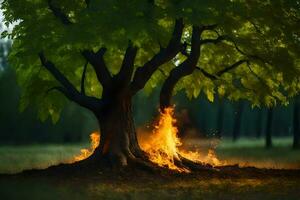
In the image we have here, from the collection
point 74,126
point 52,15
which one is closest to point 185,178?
point 52,15

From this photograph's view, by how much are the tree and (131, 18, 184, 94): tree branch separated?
44mm

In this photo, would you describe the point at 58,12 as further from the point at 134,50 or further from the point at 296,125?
the point at 296,125

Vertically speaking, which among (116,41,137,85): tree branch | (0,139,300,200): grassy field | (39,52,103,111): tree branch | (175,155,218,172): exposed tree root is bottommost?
(0,139,300,200): grassy field

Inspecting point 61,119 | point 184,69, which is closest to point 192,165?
point 184,69

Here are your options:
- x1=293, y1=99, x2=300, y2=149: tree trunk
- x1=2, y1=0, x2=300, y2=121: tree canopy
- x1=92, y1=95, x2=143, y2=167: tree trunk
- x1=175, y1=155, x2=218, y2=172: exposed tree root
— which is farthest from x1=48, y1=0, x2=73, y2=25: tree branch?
x1=293, y1=99, x2=300, y2=149: tree trunk

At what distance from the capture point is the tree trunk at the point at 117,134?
87.6ft

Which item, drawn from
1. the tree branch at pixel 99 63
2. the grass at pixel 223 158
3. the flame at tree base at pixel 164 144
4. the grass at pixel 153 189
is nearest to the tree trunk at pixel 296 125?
the grass at pixel 223 158

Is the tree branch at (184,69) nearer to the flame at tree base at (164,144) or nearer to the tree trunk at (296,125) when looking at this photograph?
the flame at tree base at (164,144)

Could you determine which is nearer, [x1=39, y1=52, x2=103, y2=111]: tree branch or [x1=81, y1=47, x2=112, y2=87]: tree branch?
[x1=81, y1=47, x2=112, y2=87]: tree branch

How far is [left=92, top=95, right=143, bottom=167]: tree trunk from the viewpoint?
26.7 meters

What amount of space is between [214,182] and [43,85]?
37.0 feet

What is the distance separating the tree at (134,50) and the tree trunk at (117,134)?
1.8 inches

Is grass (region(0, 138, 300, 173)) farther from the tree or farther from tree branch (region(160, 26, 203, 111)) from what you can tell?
tree branch (region(160, 26, 203, 111))

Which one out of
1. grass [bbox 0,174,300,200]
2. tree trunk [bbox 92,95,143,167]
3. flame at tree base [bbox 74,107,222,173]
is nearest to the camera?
grass [bbox 0,174,300,200]
